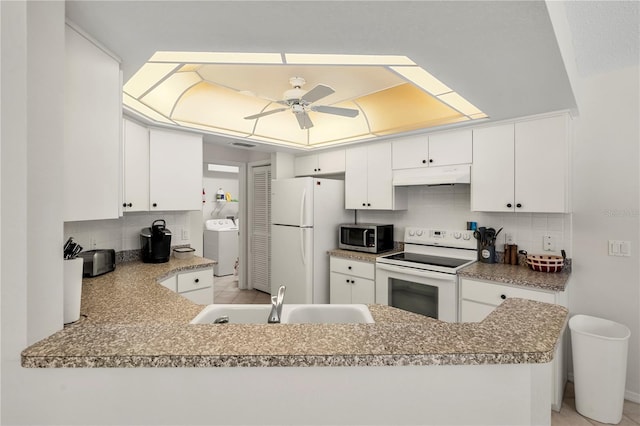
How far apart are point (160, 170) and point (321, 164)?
1932 millimetres

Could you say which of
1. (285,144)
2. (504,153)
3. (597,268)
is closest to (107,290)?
(285,144)

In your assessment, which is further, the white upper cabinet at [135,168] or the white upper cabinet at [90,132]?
the white upper cabinet at [135,168]

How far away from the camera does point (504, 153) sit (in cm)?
266

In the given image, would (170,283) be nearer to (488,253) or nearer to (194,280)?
(194,280)

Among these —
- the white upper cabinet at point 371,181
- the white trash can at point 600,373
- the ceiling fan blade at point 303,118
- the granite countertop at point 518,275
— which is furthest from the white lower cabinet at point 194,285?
the white trash can at point 600,373

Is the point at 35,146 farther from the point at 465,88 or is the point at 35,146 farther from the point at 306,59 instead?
the point at 465,88

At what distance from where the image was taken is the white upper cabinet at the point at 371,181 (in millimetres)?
3400

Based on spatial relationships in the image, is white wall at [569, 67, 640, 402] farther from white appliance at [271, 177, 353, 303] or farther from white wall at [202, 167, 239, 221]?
white wall at [202, 167, 239, 221]

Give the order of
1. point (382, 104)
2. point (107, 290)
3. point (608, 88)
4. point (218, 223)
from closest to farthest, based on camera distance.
→ point (107, 290), point (608, 88), point (382, 104), point (218, 223)

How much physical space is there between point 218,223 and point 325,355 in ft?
21.2

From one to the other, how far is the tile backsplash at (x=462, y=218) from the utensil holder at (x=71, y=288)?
3059mm

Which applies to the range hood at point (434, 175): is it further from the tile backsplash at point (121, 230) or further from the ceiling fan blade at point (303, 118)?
the tile backsplash at point (121, 230)

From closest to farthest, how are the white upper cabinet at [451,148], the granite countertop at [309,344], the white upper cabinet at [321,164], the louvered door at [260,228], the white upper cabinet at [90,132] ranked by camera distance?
the granite countertop at [309,344], the white upper cabinet at [90,132], the white upper cabinet at [451,148], the white upper cabinet at [321,164], the louvered door at [260,228]

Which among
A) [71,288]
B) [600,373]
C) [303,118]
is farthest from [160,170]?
[600,373]
